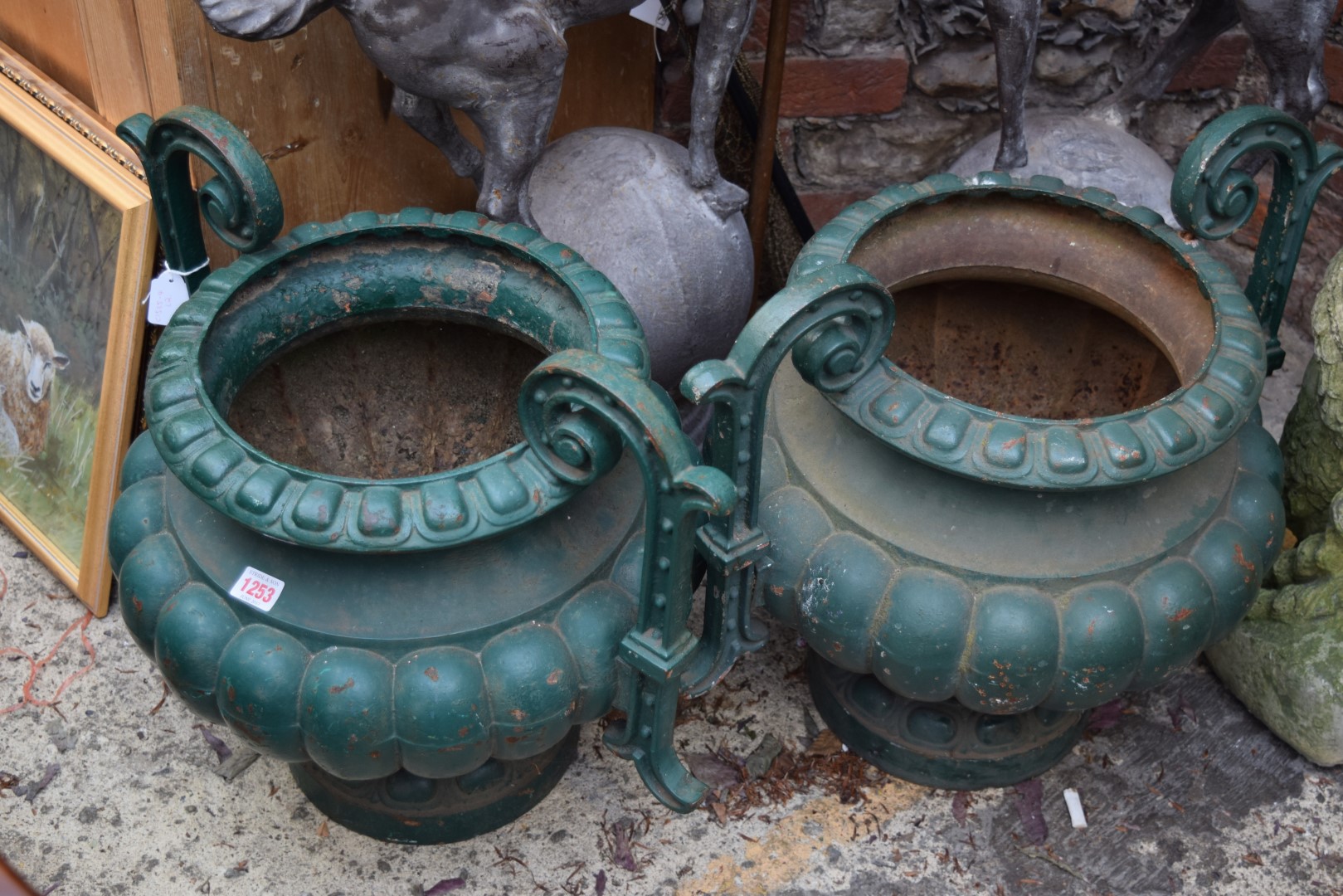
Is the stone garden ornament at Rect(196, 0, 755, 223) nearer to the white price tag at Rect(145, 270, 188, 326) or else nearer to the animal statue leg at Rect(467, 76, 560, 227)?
the animal statue leg at Rect(467, 76, 560, 227)

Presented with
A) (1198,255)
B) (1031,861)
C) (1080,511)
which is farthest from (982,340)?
(1031,861)

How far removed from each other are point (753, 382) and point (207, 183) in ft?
2.97

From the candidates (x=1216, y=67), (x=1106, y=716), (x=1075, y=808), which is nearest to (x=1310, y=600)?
(x=1106, y=716)

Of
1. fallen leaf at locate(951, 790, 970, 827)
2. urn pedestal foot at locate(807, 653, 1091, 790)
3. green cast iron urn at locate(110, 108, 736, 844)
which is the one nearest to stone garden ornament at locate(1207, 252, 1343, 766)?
urn pedestal foot at locate(807, 653, 1091, 790)

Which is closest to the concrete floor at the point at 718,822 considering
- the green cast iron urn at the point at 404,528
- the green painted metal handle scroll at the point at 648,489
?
the green cast iron urn at the point at 404,528

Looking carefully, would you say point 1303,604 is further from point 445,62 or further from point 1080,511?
point 445,62

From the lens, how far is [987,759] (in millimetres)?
2311

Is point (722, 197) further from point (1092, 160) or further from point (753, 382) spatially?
point (753, 382)

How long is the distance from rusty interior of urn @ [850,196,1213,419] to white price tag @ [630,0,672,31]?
2.52 feet

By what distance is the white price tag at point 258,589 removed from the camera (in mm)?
1758

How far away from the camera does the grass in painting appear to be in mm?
2580

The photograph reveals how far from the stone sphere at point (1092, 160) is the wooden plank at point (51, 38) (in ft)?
5.72

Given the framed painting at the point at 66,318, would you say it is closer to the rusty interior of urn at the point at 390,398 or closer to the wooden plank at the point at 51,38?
the wooden plank at the point at 51,38

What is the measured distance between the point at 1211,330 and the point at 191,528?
158cm
